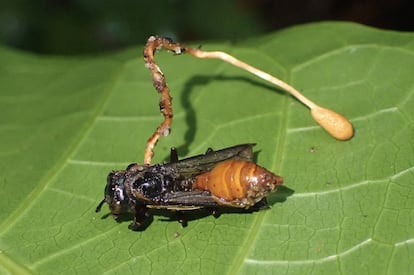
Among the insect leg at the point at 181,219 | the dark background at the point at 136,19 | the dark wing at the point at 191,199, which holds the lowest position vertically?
the insect leg at the point at 181,219

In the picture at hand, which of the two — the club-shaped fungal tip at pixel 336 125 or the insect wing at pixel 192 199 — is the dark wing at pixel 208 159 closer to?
the insect wing at pixel 192 199

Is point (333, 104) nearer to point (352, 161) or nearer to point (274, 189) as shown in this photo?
point (352, 161)

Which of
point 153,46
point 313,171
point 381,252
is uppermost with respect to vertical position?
point 153,46

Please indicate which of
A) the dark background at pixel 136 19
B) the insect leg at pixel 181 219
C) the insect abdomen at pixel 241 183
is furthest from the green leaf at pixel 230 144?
the dark background at pixel 136 19

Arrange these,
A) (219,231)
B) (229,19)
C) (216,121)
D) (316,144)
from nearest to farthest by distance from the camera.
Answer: (219,231), (316,144), (216,121), (229,19)

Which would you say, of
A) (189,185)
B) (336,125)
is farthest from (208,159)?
(336,125)

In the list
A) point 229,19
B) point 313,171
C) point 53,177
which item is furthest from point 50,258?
point 229,19

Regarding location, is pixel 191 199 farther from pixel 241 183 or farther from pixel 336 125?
pixel 336 125

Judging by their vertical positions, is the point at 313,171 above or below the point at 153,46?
below
